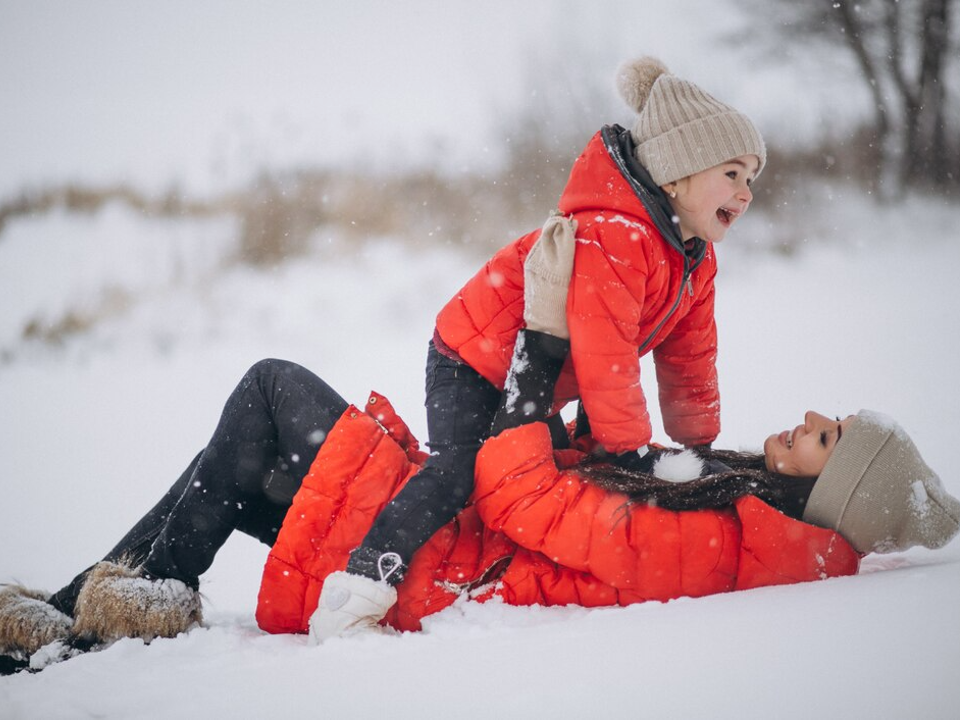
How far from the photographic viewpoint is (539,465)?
154cm

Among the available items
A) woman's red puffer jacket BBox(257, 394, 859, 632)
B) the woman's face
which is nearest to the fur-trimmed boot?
woman's red puffer jacket BBox(257, 394, 859, 632)

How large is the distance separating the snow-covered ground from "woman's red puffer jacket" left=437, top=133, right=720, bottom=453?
0.50 meters

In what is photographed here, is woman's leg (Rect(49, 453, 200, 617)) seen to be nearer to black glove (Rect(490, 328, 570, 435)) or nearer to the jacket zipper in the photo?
black glove (Rect(490, 328, 570, 435))

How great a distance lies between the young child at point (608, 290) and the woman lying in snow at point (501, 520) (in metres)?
0.06

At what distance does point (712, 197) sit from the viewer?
1822 mm

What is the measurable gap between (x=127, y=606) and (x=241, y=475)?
0.36 m

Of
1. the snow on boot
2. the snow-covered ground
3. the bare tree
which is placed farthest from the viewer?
the bare tree

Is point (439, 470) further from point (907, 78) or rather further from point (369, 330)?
point (907, 78)

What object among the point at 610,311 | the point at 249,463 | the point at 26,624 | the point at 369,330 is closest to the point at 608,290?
the point at 610,311

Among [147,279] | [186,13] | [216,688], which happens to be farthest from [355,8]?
[216,688]

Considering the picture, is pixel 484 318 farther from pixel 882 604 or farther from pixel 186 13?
pixel 186 13

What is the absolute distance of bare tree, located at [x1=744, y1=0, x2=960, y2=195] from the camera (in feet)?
17.0

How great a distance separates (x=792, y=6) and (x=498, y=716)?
6.36 metres

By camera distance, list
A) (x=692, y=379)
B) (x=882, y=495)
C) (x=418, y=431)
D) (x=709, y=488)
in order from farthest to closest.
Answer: (x=418, y=431), (x=692, y=379), (x=709, y=488), (x=882, y=495)
